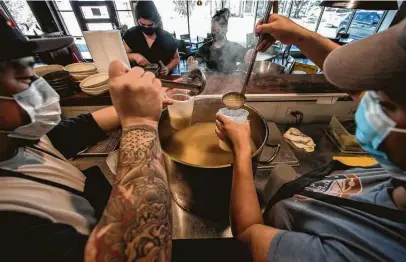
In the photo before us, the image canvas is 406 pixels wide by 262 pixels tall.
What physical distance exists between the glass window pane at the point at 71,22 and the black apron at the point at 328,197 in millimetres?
9959

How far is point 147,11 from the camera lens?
9.90ft

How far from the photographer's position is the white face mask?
725 millimetres

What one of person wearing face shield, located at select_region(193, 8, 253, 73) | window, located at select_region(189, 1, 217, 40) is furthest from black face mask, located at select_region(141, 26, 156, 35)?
window, located at select_region(189, 1, 217, 40)

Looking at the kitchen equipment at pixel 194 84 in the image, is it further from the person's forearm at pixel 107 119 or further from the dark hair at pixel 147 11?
the dark hair at pixel 147 11

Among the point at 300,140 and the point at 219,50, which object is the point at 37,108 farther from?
the point at 219,50

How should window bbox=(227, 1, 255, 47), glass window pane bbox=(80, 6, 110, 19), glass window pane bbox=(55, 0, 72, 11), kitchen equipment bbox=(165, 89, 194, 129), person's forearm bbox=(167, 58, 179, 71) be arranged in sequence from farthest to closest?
1. window bbox=(227, 1, 255, 47)
2. glass window pane bbox=(80, 6, 110, 19)
3. glass window pane bbox=(55, 0, 72, 11)
4. person's forearm bbox=(167, 58, 179, 71)
5. kitchen equipment bbox=(165, 89, 194, 129)

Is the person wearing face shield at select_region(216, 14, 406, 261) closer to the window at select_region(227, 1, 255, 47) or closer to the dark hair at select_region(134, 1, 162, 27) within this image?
the dark hair at select_region(134, 1, 162, 27)

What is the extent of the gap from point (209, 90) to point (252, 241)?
1338 millimetres

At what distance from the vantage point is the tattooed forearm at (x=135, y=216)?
2.08ft

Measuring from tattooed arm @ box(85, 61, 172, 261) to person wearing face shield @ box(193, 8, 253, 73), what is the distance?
417 cm

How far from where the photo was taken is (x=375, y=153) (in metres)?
0.75

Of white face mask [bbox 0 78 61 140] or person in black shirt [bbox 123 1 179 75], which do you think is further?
person in black shirt [bbox 123 1 179 75]

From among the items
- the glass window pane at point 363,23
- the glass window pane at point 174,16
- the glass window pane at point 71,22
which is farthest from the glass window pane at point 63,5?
the glass window pane at point 363,23

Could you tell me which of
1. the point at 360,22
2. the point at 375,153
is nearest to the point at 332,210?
the point at 375,153
